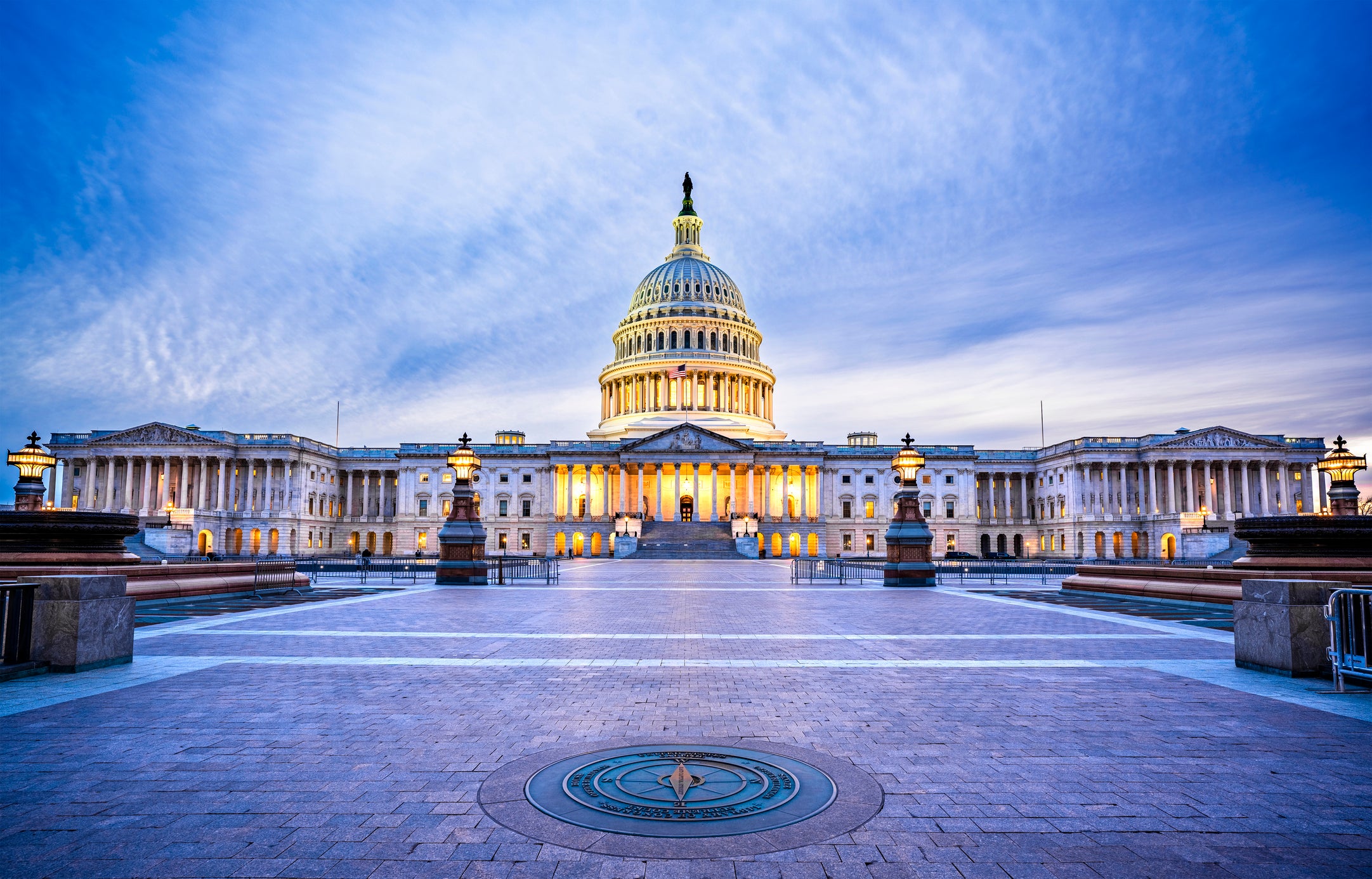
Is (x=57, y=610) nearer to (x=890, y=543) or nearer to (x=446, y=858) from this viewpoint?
(x=446, y=858)

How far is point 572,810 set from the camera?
594 cm

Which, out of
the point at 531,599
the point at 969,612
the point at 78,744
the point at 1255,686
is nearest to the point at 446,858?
the point at 78,744

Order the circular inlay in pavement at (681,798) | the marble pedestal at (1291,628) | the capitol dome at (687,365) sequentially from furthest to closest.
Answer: the capitol dome at (687,365), the marble pedestal at (1291,628), the circular inlay in pavement at (681,798)

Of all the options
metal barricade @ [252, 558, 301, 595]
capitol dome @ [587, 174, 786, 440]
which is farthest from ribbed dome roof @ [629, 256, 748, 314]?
metal barricade @ [252, 558, 301, 595]

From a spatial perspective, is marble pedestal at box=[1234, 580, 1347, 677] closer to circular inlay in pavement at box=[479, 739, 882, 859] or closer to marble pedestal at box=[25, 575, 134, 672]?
circular inlay in pavement at box=[479, 739, 882, 859]

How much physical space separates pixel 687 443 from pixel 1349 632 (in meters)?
95.4

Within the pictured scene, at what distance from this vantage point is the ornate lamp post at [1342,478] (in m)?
36.3

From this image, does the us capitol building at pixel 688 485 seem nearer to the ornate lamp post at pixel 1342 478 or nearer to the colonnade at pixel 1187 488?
the colonnade at pixel 1187 488

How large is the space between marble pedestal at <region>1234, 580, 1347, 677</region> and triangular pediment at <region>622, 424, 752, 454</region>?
93.5 metres

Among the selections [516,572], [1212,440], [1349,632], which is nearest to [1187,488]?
[1212,440]

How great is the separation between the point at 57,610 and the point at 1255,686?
1653 centimetres

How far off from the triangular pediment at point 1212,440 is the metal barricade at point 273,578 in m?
100

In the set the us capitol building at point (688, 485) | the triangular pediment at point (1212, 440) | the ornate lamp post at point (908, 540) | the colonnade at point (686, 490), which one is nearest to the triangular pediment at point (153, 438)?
the us capitol building at point (688, 485)

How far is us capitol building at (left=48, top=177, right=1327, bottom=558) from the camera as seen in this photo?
330ft
